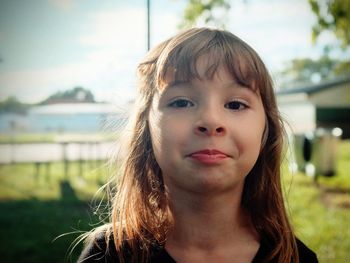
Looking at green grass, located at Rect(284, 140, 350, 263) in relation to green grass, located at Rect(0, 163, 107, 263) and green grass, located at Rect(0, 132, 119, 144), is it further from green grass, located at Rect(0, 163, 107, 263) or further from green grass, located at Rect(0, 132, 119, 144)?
green grass, located at Rect(0, 132, 119, 144)

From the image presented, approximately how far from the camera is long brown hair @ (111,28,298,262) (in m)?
1.50

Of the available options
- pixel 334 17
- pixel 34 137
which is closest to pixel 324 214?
pixel 334 17

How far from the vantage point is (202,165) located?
133cm

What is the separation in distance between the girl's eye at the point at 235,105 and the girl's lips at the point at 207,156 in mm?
182

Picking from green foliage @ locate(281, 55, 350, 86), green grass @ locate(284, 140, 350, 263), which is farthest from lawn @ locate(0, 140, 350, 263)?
green foliage @ locate(281, 55, 350, 86)

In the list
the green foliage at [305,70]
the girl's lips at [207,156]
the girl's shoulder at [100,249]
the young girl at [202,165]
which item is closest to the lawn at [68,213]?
the young girl at [202,165]

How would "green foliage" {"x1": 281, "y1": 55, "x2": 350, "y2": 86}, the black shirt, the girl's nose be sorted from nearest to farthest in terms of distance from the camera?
1. the girl's nose
2. the black shirt
3. "green foliage" {"x1": 281, "y1": 55, "x2": 350, "y2": 86}

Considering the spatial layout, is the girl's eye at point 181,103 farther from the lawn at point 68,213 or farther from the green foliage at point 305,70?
the green foliage at point 305,70

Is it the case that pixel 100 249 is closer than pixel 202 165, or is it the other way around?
pixel 202 165

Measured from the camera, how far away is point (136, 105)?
5.77 feet

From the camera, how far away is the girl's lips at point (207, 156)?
4.36 ft

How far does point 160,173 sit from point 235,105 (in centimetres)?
54

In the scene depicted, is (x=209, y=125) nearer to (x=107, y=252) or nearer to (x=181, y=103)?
(x=181, y=103)

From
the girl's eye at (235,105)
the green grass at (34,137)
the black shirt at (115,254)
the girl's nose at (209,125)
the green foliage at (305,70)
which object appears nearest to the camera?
the girl's nose at (209,125)
